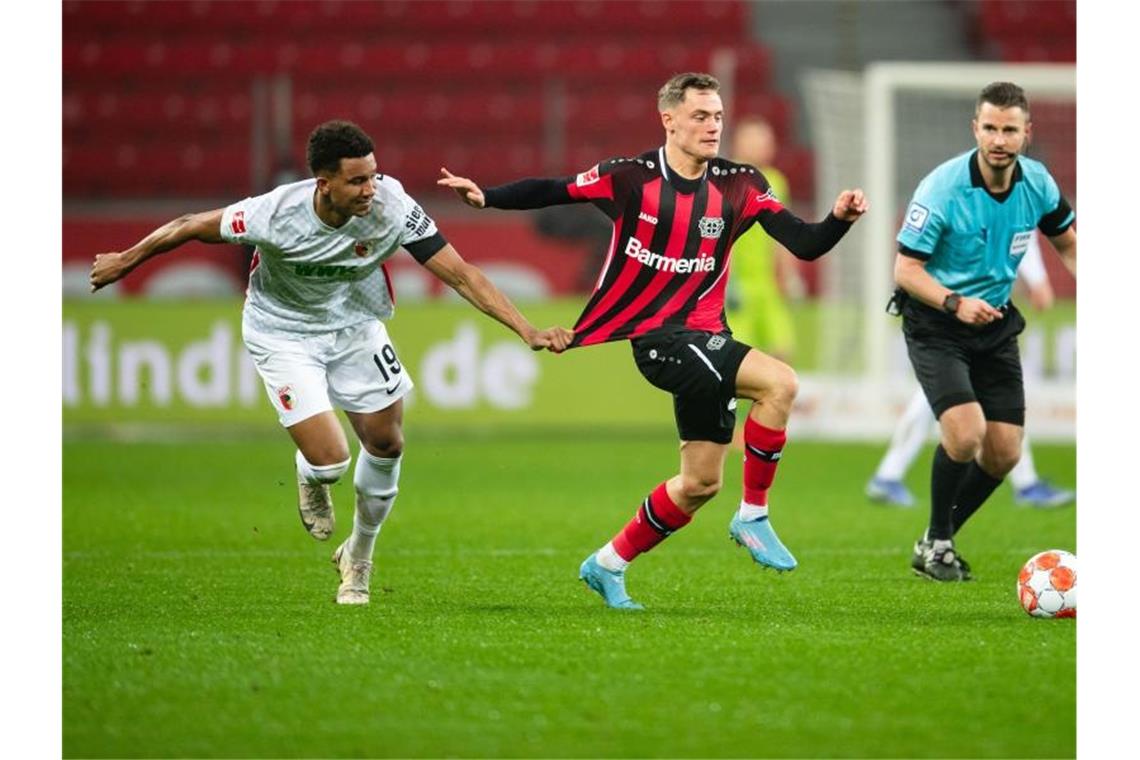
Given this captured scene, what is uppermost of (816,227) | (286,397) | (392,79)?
(392,79)

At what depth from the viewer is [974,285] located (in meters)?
7.52

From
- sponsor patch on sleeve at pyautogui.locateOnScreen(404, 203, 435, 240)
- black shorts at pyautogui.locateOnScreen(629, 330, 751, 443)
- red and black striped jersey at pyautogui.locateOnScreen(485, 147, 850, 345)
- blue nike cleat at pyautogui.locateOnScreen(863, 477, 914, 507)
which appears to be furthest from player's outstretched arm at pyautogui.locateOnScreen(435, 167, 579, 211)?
blue nike cleat at pyautogui.locateOnScreen(863, 477, 914, 507)

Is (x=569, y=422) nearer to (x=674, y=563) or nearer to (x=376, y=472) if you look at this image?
(x=674, y=563)

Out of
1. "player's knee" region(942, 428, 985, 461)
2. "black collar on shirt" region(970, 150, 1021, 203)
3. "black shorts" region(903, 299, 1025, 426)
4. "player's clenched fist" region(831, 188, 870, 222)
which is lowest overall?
"player's knee" region(942, 428, 985, 461)

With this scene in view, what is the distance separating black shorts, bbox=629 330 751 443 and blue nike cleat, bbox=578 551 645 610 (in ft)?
2.03

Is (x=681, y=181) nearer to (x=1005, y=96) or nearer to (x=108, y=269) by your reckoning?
(x=1005, y=96)

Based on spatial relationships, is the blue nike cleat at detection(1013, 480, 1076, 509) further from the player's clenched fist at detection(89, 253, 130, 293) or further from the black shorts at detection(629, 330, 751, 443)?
the player's clenched fist at detection(89, 253, 130, 293)

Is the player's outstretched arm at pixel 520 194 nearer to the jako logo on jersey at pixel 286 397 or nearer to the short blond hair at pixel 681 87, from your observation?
the short blond hair at pixel 681 87

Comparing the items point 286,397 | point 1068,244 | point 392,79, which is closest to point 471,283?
point 286,397

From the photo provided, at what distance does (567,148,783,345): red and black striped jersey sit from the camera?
21.8ft

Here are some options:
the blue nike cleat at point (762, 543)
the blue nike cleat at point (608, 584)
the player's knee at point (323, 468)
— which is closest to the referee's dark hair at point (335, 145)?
the player's knee at point (323, 468)

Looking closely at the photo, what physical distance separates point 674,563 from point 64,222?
10195 millimetres

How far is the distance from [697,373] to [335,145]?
1550mm

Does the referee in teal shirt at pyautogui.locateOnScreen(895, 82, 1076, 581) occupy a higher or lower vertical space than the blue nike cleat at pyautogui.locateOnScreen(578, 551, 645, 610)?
higher
